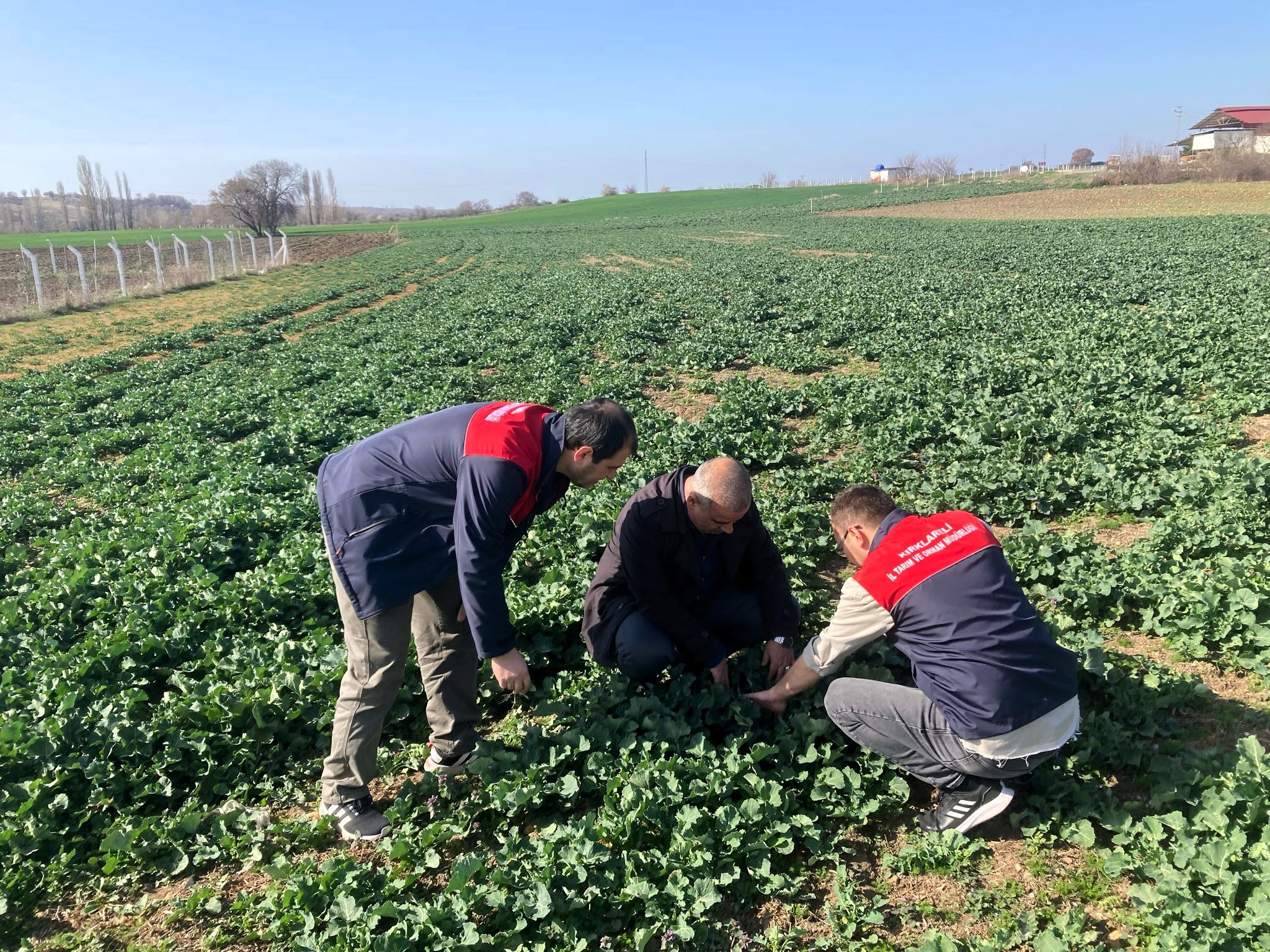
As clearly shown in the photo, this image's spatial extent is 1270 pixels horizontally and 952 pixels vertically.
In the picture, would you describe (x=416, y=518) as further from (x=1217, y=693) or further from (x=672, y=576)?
(x=1217, y=693)

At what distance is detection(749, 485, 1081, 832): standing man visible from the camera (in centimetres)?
338

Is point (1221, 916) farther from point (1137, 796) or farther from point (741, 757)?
point (741, 757)

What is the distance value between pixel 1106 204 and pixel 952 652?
64.1 metres

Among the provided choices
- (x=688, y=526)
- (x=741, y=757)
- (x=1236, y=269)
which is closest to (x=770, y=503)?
(x=688, y=526)

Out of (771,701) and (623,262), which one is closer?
(771,701)

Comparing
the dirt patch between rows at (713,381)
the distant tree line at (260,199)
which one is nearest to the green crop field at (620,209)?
the distant tree line at (260,199)

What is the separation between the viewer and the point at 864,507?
12.0 feet

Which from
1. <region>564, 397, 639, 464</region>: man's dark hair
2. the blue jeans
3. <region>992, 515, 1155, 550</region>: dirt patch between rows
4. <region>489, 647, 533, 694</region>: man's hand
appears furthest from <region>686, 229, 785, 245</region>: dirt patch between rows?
<region>489, 647, 533, 694</region>: man's hand

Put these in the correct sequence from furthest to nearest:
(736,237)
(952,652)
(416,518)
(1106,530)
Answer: (736,237), (1106,530), (416,518), (952,652)

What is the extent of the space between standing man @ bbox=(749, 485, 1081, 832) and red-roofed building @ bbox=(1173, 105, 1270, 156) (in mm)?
92361

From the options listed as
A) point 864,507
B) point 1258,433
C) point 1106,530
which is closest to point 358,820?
point 864,507

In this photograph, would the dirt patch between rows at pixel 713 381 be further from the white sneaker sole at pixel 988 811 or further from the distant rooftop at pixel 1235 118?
the distant rooftop at pixel 1235 118

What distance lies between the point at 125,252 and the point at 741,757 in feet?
223

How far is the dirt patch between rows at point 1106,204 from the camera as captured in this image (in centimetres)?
4762
